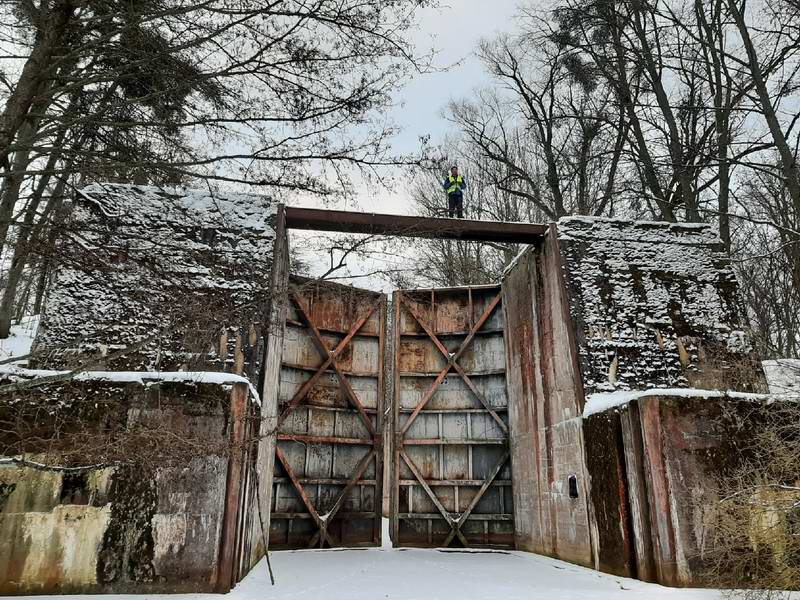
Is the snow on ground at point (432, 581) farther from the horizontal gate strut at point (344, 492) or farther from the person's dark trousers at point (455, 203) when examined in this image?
the person's dark trousers at point (455, 203)

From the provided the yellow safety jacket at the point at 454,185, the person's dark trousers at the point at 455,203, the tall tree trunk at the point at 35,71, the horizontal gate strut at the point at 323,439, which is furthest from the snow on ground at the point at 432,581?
the yellow safety jacket at the point at 454,185

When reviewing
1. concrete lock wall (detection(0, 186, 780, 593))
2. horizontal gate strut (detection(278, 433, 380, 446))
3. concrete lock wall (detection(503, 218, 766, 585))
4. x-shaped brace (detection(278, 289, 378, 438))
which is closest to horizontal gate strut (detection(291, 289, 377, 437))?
x-shaped brace (detection(278, 289, 378, 438))

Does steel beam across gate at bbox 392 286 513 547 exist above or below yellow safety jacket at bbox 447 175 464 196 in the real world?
below

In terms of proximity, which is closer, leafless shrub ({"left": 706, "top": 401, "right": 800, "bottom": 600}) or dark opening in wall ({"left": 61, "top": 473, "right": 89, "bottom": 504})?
leafless shrub ({"left": 706, "top": 401, "right": 800, "bottom": 600})

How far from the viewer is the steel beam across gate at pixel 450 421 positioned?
1027 cm

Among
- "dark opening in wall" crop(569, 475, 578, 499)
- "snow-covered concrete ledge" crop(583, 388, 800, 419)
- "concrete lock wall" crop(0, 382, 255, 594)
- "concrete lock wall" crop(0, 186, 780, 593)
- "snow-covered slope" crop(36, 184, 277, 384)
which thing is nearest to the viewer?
"concrete lock wall" crop(0, 382, 255, 594)

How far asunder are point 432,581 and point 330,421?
14.3ft

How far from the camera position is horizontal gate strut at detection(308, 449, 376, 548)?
9773 millimetres

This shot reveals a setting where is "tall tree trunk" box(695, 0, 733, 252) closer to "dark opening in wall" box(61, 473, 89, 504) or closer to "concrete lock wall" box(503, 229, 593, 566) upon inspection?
"concrete lock wall" box(503, 229, 593, 566)

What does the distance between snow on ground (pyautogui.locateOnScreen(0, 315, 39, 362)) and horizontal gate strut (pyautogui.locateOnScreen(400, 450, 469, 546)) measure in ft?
22.0

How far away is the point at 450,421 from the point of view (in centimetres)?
1092

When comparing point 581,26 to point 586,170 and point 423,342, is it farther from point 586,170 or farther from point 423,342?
point 423,342

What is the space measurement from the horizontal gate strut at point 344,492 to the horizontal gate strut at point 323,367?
5.37 feet

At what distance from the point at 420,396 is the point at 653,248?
16.9 feet
